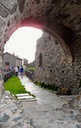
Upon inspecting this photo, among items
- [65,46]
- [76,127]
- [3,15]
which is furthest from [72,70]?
[3,15]

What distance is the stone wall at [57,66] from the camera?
26.4ft

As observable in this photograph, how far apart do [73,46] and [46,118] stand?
13.0 feet

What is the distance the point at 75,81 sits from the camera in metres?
7.91

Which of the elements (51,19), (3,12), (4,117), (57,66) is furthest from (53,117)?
(57,66)

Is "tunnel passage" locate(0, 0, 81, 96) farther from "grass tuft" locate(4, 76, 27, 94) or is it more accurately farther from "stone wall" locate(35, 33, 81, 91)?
"grass tuft" locate(4, 76, 27, 94)

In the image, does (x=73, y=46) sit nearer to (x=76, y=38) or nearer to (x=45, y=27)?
(x=76, y=38)

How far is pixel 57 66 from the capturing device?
10.0m

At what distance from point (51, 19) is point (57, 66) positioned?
3510 millimetres

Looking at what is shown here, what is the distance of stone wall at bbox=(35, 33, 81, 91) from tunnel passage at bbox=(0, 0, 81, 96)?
0.22 metres

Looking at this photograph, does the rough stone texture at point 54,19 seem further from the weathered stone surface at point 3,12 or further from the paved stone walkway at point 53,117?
the paved stone walkway at point 53,117

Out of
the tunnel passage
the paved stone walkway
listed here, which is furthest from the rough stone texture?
the paved stone walkway

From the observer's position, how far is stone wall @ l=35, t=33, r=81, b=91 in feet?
26.4

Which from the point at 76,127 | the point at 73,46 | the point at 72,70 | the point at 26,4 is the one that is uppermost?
the point at 26,4

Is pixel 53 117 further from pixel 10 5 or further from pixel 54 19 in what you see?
pixel 54 19
